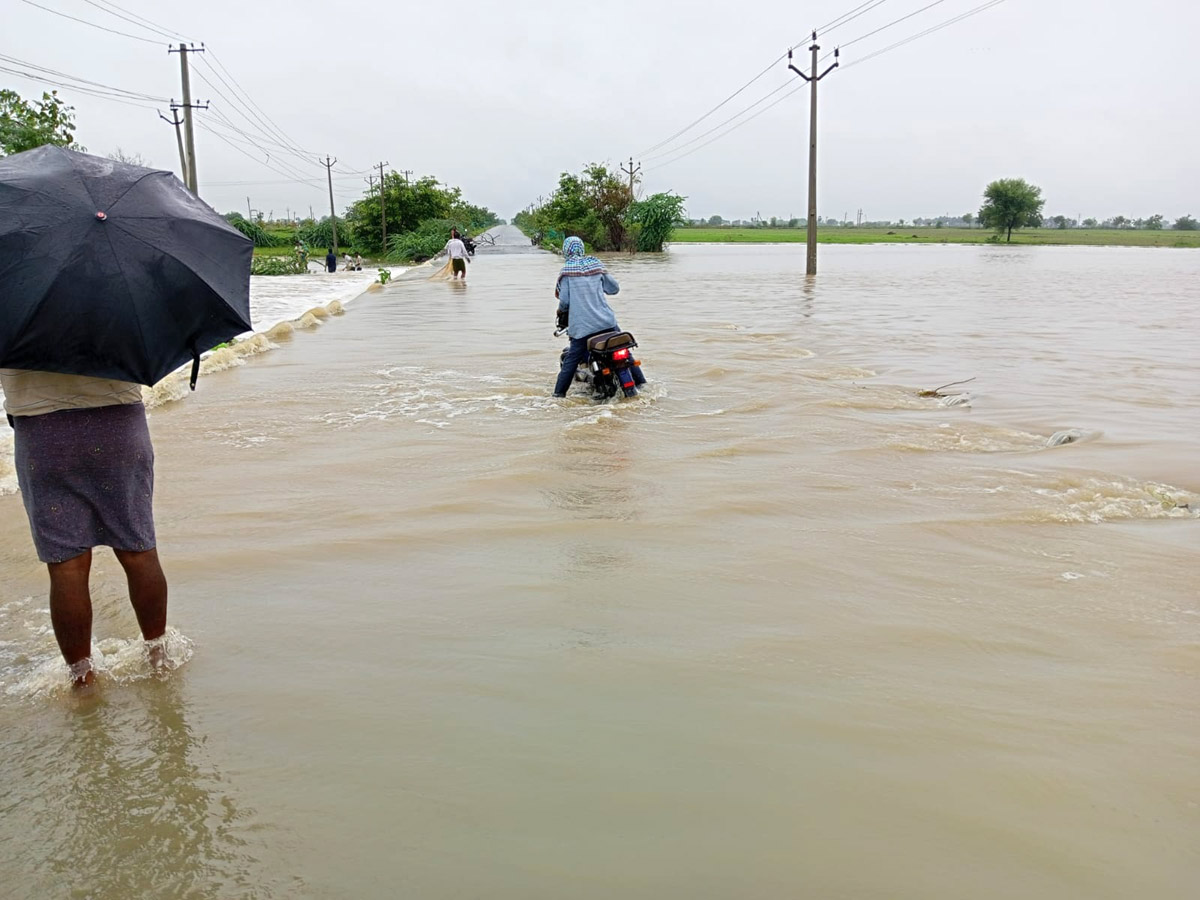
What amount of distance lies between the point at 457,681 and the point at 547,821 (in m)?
0.87

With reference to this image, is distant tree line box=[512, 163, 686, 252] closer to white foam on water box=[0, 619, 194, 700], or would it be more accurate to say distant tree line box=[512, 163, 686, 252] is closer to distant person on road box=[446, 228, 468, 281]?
distant person on road box=[446, 228, 468, 281]

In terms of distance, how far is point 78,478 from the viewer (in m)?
3.03

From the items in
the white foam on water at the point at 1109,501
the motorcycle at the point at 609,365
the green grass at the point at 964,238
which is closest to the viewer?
the white foam on water at the point at 1109,501

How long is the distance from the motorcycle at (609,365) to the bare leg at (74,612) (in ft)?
19.7

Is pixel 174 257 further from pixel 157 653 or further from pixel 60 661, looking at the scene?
pixel 60 661

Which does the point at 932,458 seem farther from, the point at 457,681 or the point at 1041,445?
the point at 457,681

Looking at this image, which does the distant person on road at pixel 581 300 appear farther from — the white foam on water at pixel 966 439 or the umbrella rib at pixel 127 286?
the umbrella rib at pixel 127 286

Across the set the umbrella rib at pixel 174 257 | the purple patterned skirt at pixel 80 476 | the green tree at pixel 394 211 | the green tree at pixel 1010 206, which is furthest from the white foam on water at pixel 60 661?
the green tree at pixel 1010 206

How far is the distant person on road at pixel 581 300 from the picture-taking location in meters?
8.86

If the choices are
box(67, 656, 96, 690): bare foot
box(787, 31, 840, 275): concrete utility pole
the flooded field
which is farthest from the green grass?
box(67, 656, 96, 690): bare foot

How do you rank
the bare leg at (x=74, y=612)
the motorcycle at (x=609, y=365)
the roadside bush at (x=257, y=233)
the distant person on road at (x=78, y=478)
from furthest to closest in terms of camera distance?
the roadside bush at (x=257, y=233) → the motorcycle at (x=609, y=365) → the bare leg at (x=74, y=612) → the distant person on road at (x=78, y=478)

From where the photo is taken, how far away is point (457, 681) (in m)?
3.27

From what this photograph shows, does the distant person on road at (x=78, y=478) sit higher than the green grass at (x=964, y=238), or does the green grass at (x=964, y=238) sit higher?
the green grass at (x=964, y=238)

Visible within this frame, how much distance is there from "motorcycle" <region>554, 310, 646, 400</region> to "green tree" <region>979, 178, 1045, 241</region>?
106377 mm
